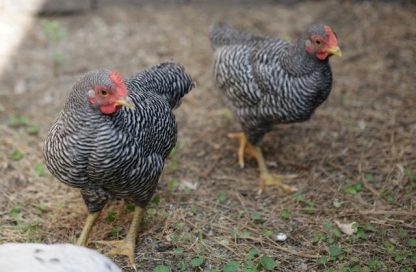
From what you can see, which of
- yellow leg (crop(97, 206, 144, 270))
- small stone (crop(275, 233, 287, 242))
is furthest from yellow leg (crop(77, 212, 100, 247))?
small stone (crop(275, 233, 287, 242))

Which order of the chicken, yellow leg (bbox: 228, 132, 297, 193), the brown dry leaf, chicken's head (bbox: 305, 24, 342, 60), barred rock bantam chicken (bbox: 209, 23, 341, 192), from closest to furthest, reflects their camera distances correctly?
the chicken < the brown dry leaf < chicken's head (bbox: 305, 24, 342, 60) < barred rock bantam chicken (bbox: 209, 23, 341, 192) < yellow leg (bbox: 228, 132, 297, 193)

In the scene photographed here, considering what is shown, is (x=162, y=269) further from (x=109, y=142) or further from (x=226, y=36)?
(x=226, y=36)

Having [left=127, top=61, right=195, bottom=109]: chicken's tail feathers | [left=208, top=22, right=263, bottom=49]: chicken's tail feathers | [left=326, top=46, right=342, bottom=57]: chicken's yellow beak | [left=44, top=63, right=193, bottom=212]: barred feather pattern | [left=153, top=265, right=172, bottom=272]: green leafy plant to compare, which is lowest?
[left=153, top=265, right=172, bottom=272]: green leafy plant

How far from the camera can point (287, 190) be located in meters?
4.56

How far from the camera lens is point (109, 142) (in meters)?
3.15

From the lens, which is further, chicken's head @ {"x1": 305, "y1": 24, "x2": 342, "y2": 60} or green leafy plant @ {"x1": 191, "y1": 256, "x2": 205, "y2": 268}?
chicken's head @ {"x1": 305, "y1": 24, "x2": 342, "y2": 60}

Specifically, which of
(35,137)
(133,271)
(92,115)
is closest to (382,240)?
(133,271)

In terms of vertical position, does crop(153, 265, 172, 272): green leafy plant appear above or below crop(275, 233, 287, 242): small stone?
below

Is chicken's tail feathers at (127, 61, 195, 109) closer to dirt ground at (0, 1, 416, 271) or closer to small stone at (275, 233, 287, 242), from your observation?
dirt ground at (0, 1, 416, 271)

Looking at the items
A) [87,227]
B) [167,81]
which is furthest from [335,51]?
[87,227]

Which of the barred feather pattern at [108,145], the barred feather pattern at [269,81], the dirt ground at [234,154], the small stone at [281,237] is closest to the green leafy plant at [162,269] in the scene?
the dirt ground at [234,154]

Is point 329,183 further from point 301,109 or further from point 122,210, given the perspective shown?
point 122,210

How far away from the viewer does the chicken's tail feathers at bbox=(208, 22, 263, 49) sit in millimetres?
4797

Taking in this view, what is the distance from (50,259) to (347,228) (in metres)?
2.25
